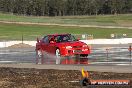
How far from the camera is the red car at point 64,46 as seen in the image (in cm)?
2716

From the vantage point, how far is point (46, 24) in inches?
4284

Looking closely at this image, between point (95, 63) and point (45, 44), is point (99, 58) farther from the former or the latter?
point (95, 63)

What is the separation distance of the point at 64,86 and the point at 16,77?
132 inches

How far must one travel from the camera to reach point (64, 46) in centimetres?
2733

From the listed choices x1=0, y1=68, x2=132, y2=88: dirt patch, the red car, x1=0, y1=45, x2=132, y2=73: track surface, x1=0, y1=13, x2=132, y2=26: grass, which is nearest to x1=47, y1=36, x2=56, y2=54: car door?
the red car

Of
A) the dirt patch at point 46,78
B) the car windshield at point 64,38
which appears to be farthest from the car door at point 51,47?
the dirt patch at point 46,78

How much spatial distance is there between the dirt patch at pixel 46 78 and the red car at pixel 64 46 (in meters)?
8.85

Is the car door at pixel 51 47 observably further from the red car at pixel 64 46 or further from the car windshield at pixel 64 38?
the car windshield at pixel 64 38

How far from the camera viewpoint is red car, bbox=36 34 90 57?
1069 inches

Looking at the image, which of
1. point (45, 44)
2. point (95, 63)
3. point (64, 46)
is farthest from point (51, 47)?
point (95, 63)

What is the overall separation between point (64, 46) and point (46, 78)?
11702 millimetres

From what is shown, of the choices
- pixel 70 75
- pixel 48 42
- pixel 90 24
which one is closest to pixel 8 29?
pixel 90 24

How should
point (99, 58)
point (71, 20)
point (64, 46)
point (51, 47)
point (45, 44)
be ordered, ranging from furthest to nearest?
point (71, 20) < point (45, 44) < point (51, 47) < point (64, 46) < point (99, 58)

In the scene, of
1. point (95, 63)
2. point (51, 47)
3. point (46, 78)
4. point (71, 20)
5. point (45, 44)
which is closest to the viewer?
point (46, 78)
